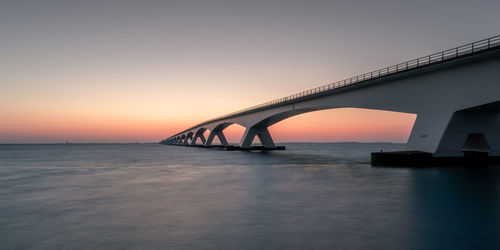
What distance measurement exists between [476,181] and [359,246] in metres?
14.7

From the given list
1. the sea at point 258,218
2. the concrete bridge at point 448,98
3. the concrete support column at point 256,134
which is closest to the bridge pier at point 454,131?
the concrete bridge at point 448,98

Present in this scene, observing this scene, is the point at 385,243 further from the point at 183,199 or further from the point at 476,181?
the point at 476,181

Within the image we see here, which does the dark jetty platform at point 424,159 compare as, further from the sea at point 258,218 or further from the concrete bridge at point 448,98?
the sea at point 258,218

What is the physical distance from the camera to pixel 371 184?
1702 cm

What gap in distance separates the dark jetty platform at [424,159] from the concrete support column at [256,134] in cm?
4425

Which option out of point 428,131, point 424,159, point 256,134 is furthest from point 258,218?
point 256,134

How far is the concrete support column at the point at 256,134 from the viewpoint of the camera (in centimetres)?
7306

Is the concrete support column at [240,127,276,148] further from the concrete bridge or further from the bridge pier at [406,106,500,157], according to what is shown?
the bridge pier at [406,106,500,157]

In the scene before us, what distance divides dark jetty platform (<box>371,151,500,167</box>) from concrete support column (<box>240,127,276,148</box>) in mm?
44250

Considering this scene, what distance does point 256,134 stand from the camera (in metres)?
75.6

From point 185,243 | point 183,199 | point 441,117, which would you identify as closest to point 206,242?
point 185,243

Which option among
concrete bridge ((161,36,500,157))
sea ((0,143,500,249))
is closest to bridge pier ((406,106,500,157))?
concrete bridge ((161,36,500,157))

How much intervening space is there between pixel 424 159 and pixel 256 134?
50.7m

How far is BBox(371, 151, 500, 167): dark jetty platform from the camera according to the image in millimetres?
26484
